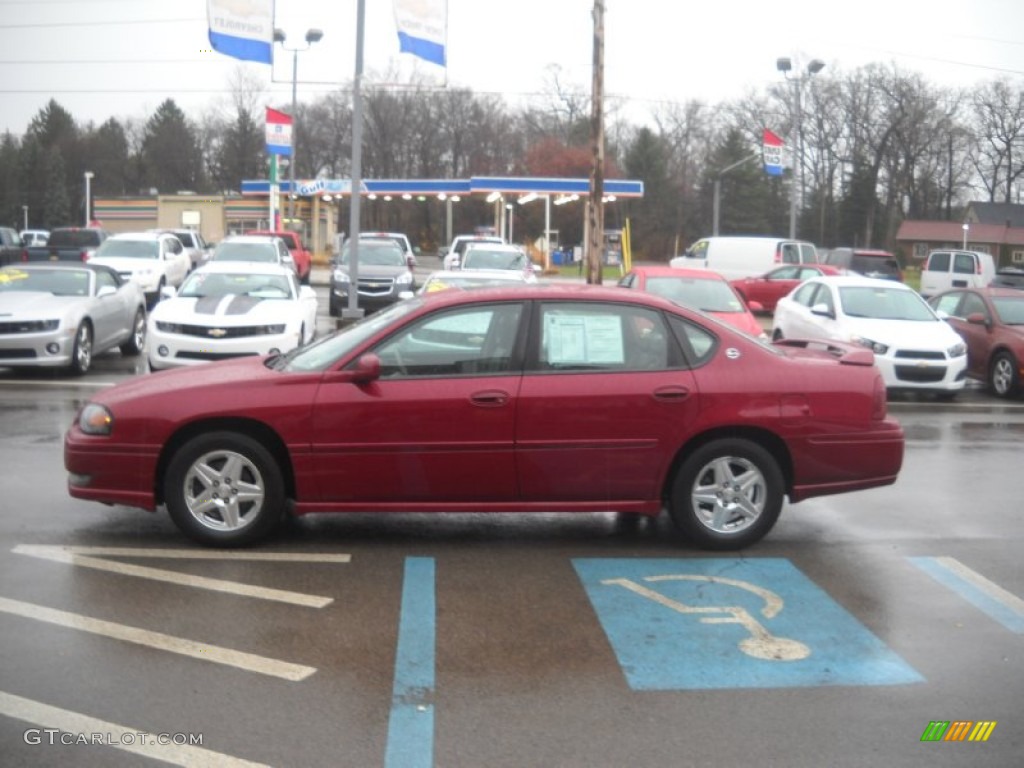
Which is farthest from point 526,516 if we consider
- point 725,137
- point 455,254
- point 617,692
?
point 725,137

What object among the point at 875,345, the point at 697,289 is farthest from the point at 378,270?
the point at 875,345

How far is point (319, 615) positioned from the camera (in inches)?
232

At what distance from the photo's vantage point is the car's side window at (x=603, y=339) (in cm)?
719

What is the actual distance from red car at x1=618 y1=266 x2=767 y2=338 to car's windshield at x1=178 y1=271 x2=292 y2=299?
479 centimetres

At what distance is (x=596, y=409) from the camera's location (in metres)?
7.02

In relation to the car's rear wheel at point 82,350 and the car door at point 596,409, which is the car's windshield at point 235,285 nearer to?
the car's rear wheel at point 82,350

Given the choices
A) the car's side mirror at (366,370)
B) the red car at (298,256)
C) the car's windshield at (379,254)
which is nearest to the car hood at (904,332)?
the car's side mirror at (366,370)

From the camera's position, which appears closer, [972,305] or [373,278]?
[972,305]

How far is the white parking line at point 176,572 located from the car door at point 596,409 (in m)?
1.37

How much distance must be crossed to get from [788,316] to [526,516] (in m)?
10.3

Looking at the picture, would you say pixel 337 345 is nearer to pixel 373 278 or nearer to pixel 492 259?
pixel 492 259

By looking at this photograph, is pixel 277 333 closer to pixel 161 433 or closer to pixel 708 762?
pixel 161 433

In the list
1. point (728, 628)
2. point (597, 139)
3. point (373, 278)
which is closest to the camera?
point (728, 628)

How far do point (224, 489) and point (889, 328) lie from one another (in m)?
10.7
